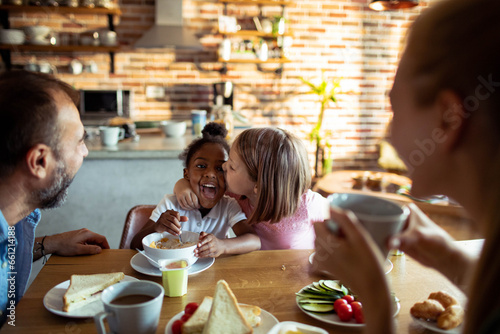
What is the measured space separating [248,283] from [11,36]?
4539 millimetres

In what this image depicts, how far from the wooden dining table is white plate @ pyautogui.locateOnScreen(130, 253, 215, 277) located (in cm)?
1

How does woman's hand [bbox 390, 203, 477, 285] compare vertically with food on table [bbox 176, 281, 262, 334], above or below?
above

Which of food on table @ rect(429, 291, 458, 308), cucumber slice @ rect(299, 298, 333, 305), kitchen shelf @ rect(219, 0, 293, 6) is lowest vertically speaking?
cucumber slice @ rect(299, 298, 333, 305)

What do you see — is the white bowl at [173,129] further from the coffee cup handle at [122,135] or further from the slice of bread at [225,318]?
the slice of bread at [225,318]

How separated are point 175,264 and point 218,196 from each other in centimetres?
50

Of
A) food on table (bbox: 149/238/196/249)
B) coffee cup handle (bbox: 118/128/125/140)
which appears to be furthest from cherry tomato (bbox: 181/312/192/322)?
coffee cup handle (bbox: 118/128/125/140)

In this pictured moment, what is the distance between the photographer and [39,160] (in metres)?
1.08

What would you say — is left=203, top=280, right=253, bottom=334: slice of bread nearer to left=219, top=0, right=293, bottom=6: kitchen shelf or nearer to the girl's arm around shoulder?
the girl's arm around shoulder

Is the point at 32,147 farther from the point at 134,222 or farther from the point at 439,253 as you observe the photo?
the point at 439,253

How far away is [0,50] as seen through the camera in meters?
4.66

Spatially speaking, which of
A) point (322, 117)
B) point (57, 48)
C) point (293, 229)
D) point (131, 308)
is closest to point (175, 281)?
point (131, 308)

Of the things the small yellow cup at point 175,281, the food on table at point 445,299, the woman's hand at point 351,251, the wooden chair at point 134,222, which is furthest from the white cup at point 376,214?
the wooden chair at point 134,222

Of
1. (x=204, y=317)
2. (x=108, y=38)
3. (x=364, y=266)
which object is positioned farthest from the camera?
(x=108, y=38)

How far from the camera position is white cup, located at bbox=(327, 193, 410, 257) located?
2.25 feet
